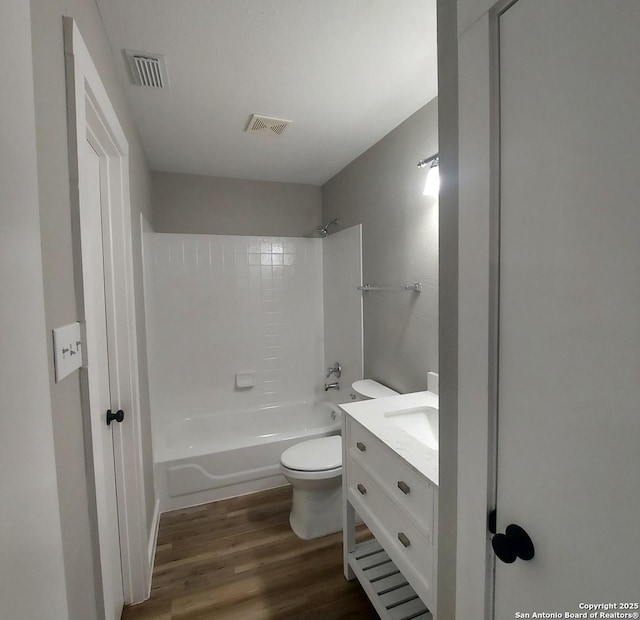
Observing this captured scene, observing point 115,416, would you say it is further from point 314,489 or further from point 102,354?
point 314,489

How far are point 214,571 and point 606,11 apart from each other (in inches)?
94.9

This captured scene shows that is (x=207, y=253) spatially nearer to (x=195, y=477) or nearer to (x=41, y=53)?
(x=195, y=477)

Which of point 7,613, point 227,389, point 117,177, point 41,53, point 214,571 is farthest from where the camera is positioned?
point 227,389

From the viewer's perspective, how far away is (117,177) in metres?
1.41

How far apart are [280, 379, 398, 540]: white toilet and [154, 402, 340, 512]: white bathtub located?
0.45 metres

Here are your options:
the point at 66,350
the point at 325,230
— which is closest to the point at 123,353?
the point at 66,350

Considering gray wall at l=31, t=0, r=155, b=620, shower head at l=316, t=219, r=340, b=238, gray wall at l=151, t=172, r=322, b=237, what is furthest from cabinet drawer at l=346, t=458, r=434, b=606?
gray wall at l=151, t=172, r=322, b=237

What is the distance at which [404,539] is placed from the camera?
44.5 inches

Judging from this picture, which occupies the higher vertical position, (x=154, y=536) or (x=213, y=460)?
(x=213, y=460)

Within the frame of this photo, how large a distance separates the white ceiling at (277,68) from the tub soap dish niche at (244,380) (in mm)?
1868

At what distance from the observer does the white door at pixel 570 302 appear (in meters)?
0.45

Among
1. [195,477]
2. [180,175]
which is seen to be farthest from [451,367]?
[180,175]

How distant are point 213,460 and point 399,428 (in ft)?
5.27

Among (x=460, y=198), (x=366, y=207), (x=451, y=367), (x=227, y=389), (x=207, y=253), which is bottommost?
(x=227, y=389)
